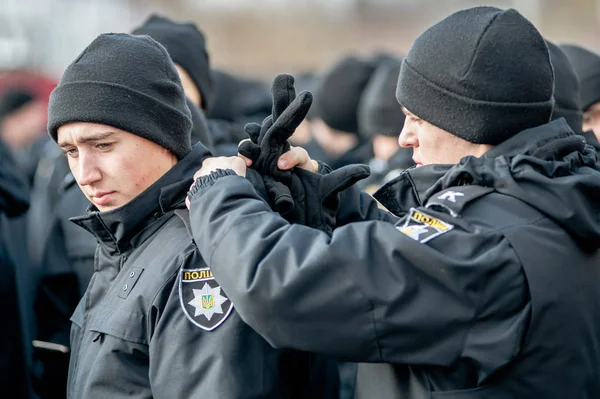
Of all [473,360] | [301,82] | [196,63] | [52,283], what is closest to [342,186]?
Answer: [473,360]

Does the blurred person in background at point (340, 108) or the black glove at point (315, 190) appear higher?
the black glove at point (315, 190)

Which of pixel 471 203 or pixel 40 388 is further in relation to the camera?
pixel 40 388

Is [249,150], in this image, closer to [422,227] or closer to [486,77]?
[422,227]

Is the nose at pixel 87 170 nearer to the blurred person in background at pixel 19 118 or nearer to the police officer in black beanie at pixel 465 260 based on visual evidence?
the police officer in black beanie at pixel 465 260

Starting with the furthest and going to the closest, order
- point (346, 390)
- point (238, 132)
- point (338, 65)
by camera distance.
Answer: point (338, 65) → point (238, 132) → point (346, 390)

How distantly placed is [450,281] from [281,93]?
787mm

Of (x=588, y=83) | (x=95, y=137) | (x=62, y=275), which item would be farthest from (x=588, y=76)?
(x=62, y=275)

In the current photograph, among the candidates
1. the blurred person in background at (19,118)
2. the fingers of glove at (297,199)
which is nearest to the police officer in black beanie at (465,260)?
the fingers of glove at (297,199)

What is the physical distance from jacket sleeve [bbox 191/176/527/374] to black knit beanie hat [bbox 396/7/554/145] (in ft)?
1.30

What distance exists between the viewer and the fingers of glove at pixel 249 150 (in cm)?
263

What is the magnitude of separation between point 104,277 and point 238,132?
3.47m

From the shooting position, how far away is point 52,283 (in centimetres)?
425

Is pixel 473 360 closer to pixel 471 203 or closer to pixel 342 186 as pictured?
pixel 471 203

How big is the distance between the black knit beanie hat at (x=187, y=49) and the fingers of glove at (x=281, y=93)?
226 centimetres
